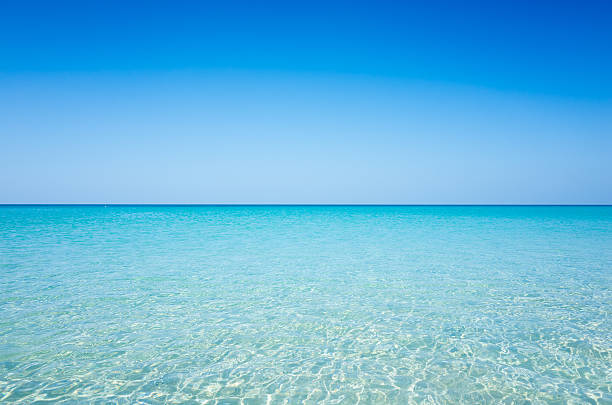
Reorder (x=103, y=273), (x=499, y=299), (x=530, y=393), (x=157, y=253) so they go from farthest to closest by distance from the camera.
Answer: (x=157, y=253), (x=103, y=273), (x=499, y=299), (x=530, y=393)

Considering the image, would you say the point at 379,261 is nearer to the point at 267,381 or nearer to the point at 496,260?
the point at 496,260

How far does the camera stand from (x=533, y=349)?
5367 millimetres

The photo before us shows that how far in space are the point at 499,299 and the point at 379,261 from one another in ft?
17.0

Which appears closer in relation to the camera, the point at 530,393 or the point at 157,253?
the point at 530,393

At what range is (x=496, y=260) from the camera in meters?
13.0

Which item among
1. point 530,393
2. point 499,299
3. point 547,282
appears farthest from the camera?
point 547,282

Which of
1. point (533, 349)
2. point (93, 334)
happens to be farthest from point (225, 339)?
point (533, 349)

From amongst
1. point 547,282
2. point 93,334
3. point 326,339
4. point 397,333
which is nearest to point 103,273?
point 93,334

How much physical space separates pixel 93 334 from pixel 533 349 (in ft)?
23.7

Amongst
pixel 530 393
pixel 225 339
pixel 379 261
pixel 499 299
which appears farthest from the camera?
pixel 379 261

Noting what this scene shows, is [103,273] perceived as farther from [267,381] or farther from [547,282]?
[547,282]

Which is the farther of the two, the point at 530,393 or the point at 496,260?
the point at 496,260

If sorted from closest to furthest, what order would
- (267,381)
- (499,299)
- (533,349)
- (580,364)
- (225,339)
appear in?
(267,381)
(580,364)
(533,349)
(225,339)
(499,299)

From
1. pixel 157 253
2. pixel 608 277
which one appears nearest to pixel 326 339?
pixel 608 277
